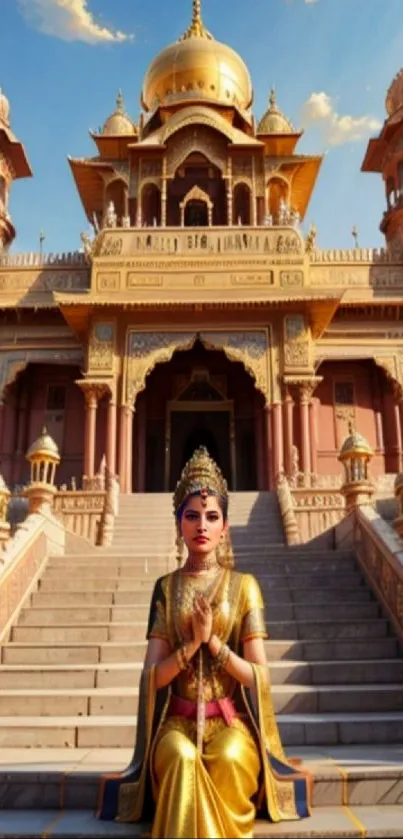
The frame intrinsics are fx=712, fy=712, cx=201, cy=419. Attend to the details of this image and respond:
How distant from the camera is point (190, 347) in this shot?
55.2ft

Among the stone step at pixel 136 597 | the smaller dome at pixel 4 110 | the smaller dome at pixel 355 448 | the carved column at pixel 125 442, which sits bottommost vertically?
the stone step at pixel 136 597

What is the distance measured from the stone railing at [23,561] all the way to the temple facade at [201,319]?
20.3 feet

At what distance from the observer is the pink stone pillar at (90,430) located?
16.6 meters

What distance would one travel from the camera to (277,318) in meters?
17.0

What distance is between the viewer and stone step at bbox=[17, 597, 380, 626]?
7145mm

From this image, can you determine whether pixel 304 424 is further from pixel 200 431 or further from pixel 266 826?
pixel 266 826

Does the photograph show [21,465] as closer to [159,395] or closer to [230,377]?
[159,395]

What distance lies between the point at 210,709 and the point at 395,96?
923 inches

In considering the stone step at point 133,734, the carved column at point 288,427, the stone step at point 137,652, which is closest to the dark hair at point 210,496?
the stone step at point 133,734

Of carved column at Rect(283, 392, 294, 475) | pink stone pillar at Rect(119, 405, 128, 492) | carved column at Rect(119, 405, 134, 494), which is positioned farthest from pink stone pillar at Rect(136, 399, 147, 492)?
carved column at Rect(283, 392, 294, 475)

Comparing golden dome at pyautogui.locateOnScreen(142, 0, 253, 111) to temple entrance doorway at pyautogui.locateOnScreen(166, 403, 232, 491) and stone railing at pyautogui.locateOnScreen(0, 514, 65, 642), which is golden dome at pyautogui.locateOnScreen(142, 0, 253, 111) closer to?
temple entrance doorway at pyautogui.locateOnScreen(166, 403, 232, 491)

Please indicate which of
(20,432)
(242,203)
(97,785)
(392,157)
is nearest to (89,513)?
(20,432)

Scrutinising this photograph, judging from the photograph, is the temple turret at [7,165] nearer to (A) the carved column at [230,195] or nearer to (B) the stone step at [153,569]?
(A) the carved column at [230,195]

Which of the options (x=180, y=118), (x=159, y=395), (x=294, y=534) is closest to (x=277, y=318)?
(x=159, y=395)
